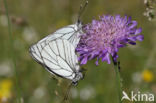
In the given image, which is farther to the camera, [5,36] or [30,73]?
[5,36]

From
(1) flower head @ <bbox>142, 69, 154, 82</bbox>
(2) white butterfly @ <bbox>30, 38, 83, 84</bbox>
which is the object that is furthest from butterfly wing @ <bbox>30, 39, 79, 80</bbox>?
(1) flower head @ <bbox>142, 69, 154, 82</bbox>

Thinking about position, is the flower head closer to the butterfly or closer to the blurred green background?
the blurred green background

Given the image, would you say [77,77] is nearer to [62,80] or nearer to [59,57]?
[59,57]

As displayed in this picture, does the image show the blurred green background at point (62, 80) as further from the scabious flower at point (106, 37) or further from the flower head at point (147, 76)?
the scabious flower at point (106, 37)

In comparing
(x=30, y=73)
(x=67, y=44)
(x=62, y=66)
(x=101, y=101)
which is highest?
(x=67, y=44)

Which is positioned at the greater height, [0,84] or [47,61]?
[47,61]

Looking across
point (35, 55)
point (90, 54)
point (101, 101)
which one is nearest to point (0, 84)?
point (101, 101)

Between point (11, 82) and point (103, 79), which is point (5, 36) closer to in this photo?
point (11, 82)
